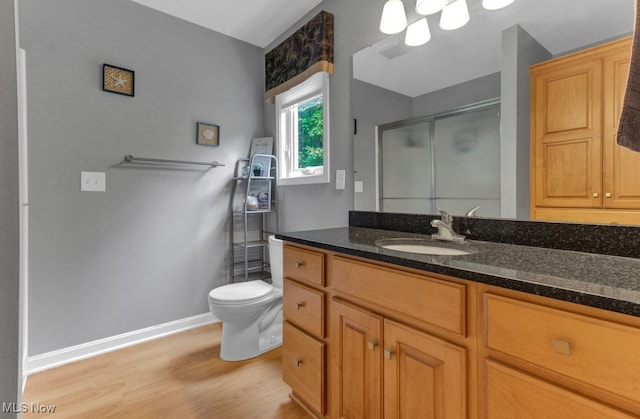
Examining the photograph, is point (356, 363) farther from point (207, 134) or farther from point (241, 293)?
point (207, 134)

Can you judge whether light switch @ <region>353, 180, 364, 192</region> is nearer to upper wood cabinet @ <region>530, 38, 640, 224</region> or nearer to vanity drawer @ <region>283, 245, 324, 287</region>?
vanity drawer @ <region>283, 245, 324, 287</region>

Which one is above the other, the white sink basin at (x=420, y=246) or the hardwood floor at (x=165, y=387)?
the white sink basin at (x=420, y=246)

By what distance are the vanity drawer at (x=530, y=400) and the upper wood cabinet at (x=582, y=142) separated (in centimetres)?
67

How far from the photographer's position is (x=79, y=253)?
6.44 ft

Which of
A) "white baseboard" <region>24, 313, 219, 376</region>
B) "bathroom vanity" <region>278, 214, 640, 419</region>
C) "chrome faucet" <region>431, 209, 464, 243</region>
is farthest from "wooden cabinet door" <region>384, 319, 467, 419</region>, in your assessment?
"white baseboard" <region>24, 313, 219, 376</region>

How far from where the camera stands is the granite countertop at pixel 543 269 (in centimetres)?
57

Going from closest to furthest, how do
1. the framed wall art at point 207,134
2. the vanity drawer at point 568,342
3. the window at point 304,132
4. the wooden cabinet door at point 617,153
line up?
the vanity drawer at point 568,342 < the wooden cabinet door at point 617,153 < the window at point 304,132 < the framed wall art at point 207,134

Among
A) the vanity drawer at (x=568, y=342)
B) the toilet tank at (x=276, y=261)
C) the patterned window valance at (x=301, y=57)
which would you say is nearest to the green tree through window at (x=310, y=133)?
the patterned window valance at (x=301, y=57)

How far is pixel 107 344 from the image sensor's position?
2062 mm

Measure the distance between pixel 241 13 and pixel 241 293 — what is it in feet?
6.97

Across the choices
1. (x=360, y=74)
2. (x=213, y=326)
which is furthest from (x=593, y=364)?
(x=213, y=326)

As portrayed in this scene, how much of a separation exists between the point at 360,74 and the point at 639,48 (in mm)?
1377

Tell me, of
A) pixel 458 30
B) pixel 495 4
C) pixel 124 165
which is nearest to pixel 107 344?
pixel 124 165

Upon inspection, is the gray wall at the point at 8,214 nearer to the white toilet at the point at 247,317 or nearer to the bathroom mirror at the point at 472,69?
the white toilet at the point at 247,317
